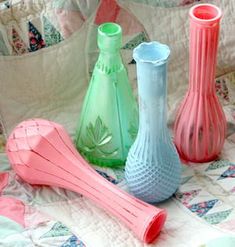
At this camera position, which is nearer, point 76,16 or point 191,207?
point 191,207

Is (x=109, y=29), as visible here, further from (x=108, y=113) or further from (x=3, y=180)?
(x=3, y=180)

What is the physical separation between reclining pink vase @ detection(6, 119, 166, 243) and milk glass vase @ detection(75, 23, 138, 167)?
0.05 meters

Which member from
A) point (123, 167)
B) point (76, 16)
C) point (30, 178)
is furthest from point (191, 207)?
point (76, 16)

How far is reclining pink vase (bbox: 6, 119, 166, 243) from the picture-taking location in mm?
1046

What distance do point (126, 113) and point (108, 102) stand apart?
0.12 feet

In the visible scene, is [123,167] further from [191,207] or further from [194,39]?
[194,39]

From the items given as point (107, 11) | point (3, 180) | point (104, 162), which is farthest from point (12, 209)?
point (107, 11)

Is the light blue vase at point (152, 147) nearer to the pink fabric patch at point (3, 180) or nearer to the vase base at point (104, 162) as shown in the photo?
the vase base at point (104, 162)

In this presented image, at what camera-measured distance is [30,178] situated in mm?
1114

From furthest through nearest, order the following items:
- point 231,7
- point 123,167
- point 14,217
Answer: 1. point 231,7
2. point 123,167
3. point 14,217

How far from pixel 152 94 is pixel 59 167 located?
20 cm

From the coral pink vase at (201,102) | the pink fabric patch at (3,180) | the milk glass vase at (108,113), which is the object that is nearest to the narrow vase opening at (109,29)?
Answer: the milk glass vase at (108,113)

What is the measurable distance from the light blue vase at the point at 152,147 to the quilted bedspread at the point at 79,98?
40 millimetres

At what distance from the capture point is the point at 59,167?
3.59 ft
